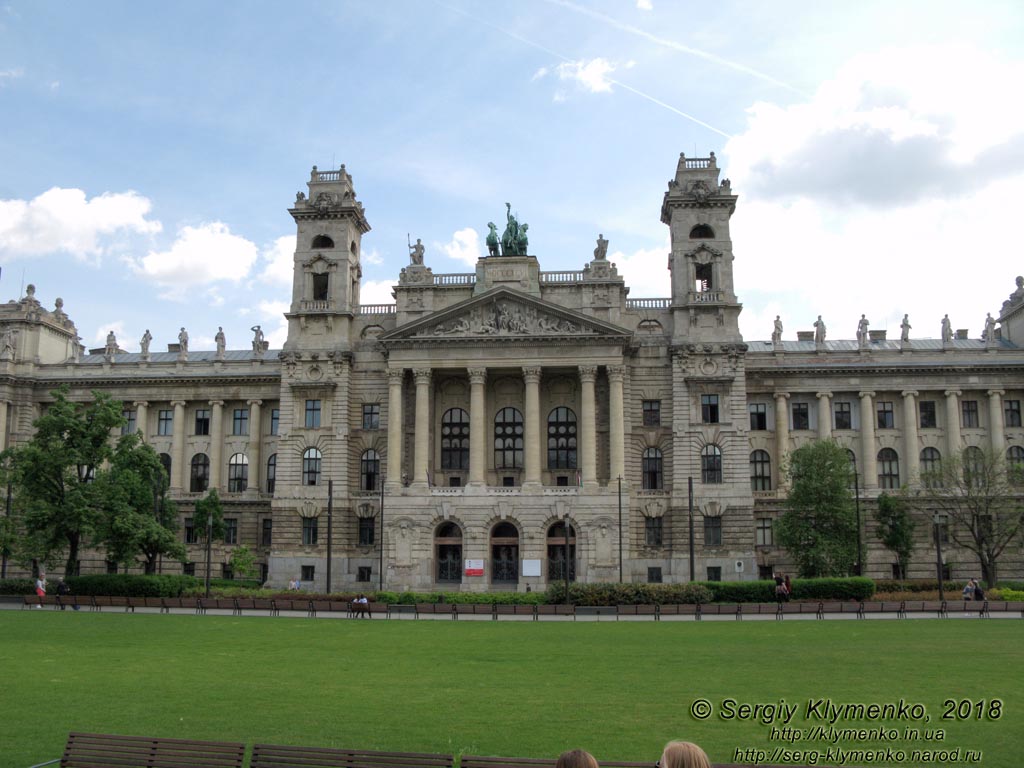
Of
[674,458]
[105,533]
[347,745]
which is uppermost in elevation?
[674,458]

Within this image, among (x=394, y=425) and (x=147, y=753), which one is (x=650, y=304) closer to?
(x=394, y=425)

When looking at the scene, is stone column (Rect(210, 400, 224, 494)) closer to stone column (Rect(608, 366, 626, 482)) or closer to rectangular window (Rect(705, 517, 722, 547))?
stone column (Rect(608, 366, 626, 482))

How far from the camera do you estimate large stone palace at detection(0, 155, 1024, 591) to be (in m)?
72.3

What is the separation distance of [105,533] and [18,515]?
7.08 m

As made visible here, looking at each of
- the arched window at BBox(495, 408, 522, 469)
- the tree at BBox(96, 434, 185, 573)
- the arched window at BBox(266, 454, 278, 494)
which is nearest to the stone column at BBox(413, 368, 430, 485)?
the arched window at BBox(495, 408, 522, 469)

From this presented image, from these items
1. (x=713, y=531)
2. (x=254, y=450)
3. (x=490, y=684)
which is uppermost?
(x=254, y=450)

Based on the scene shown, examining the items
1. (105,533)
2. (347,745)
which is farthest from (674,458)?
(347,745)

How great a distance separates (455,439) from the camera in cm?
7775

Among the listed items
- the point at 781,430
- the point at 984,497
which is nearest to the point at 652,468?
the point at 781,430

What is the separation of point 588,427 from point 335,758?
59808mm

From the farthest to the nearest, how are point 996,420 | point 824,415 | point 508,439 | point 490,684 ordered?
point 824,415 < point 996,420 < point 508,439 < point 490,684

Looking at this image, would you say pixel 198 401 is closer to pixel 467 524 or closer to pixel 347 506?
pixel 347 506

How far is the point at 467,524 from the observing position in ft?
235

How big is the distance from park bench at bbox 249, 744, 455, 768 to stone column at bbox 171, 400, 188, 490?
248 ft
